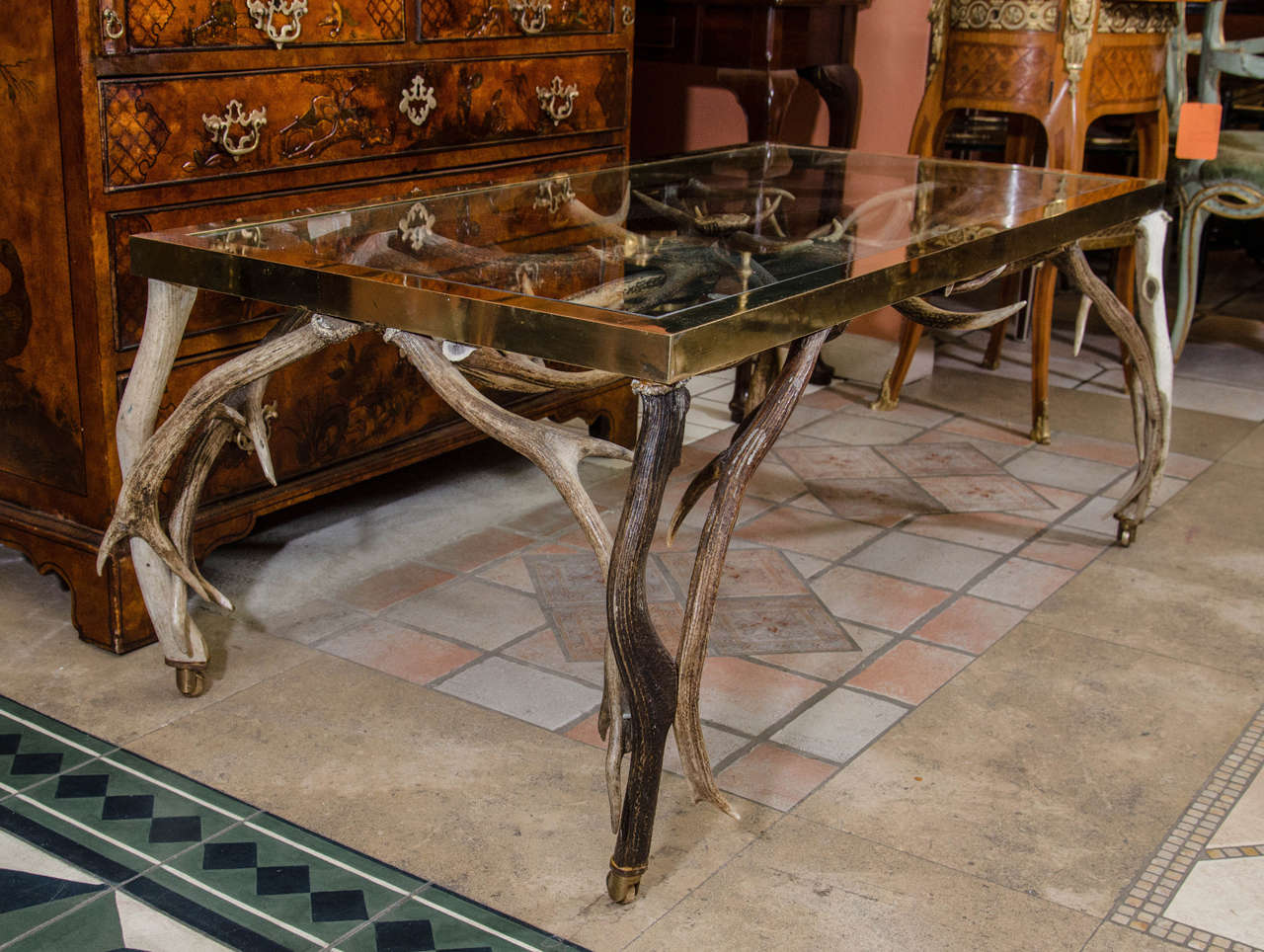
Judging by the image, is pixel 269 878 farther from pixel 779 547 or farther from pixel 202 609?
pixel 779 547

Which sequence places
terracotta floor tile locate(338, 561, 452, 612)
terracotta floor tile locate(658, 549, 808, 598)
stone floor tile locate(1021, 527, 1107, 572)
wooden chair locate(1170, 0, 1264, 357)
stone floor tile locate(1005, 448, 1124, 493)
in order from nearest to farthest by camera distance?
terracotta floor tile locate(338, 561, 452, 612), terracotta floor tile locate(658, 549, 808, 598), stone floor tile locate(1021, 527, 1107, 572), stone floor tile locate(1005, 448, 1124, 493), wooden chair locate(1170, 0, 1264, 357)

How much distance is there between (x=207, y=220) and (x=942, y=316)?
121 centimetres

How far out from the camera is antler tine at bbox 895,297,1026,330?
241cm

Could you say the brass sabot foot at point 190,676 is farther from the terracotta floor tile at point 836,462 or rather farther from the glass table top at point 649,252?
the terracotta floor tile at point 836,462

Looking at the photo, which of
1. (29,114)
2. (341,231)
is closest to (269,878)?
(341,231)

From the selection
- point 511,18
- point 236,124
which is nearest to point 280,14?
point 236,124

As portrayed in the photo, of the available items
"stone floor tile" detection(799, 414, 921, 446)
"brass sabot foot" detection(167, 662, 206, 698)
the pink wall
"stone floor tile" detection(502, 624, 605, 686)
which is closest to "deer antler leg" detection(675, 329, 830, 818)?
"stone floor tile" detection(502, 624, 605, 686)

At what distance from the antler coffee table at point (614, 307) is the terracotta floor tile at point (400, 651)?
29 centimetres

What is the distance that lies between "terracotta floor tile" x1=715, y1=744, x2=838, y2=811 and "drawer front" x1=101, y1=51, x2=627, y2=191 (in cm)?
124

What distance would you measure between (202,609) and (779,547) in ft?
3.66

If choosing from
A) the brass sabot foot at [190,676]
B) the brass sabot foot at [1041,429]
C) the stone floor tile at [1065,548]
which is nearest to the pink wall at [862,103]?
the brass sabot foot at [1041,429]

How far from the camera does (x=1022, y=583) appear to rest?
9.31 ft

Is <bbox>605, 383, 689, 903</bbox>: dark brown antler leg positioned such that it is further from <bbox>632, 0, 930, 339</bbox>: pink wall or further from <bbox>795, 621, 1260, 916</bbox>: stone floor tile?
<bbox>632, 0, 930, 339</bbox>: pink wall

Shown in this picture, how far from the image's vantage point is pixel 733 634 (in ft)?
8.44
